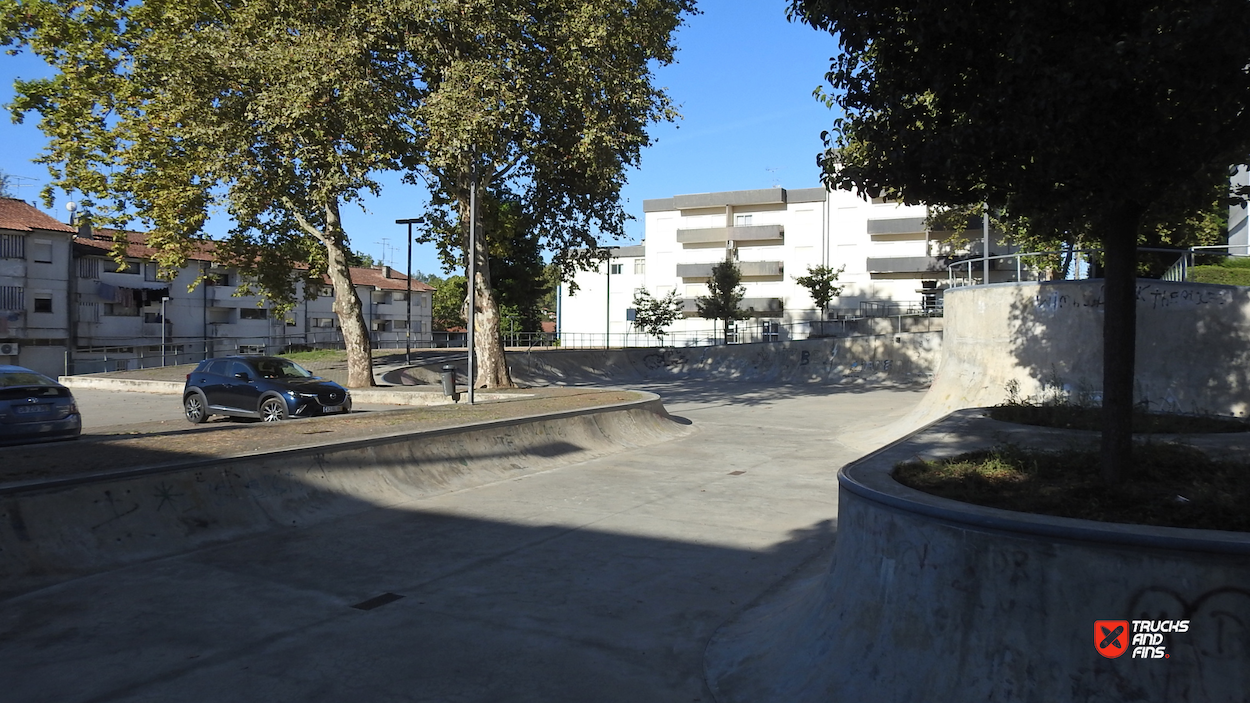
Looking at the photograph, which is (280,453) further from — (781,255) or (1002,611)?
(781,255)

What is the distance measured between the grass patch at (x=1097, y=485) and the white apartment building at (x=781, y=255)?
4910cm

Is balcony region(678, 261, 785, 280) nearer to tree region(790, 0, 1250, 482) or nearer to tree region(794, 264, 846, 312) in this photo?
tree region(794, 264, 846, 312)

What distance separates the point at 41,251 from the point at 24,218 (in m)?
2.12

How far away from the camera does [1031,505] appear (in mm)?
4656

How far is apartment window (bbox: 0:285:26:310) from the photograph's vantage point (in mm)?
44875

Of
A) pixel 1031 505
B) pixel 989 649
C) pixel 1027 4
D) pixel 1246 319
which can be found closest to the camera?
pixel 989 649

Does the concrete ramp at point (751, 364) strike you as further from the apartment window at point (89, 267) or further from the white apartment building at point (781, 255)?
the apartment window at point (89, 267)

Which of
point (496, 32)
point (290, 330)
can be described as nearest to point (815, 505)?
point (496, 32)

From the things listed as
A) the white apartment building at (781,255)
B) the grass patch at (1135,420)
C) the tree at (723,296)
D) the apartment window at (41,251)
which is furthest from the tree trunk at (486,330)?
the apartment window at (41,251)

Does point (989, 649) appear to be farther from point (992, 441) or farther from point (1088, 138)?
point (992, 441)

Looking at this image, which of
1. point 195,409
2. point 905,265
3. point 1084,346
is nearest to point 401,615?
point 1084,346

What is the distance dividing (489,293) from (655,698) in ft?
63.8

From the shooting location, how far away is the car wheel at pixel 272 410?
55.0 feet

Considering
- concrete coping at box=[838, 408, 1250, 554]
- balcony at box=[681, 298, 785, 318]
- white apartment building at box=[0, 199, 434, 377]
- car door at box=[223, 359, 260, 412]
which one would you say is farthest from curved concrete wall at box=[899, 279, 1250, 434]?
balcony at box=[681, 298, 785, 318]
